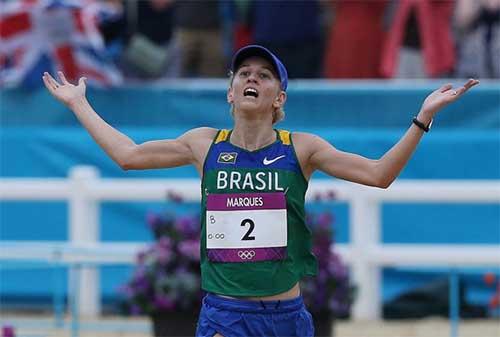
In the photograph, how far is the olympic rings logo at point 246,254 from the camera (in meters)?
6.75

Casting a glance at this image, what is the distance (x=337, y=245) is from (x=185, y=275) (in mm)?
2012

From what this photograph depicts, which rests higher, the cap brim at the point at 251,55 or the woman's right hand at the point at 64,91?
the cap brim at the point at 251,55

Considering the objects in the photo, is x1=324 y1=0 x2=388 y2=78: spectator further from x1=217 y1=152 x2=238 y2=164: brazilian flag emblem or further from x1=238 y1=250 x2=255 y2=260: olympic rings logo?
x1=238 y1=250 x2=255 y2=260: olympic rings logo

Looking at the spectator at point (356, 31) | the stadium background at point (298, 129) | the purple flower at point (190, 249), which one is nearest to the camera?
the purple flower at point (190, 249)

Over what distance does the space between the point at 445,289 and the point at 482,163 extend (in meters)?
1.14

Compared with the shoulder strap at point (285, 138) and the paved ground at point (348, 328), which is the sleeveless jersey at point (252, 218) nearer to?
the shoulder strap at point (285, 138)

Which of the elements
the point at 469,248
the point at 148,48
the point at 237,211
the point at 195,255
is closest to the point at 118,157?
the point at 237,211

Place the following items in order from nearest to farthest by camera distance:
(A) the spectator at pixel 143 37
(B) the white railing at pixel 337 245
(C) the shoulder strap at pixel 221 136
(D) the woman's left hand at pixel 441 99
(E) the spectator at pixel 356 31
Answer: (D) the woman's left hand at pixel 441 99, (C) the shoulder strap at pixel 221 136, (B) the white railing at pixel 337 245, (E) the spectator at pixel 356 31, (A) the spectator at pixel 143 37

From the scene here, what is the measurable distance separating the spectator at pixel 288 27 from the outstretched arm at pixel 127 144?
239 inches

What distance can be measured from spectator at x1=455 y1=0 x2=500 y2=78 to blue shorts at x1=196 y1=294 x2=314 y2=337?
6.45 metres

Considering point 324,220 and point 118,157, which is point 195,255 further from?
point 118,157

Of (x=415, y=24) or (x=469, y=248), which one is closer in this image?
(x=469, y=248)

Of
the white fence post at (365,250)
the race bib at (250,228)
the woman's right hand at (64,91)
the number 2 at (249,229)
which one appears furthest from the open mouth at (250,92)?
the white fence post at (365,250)

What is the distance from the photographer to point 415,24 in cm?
1284
